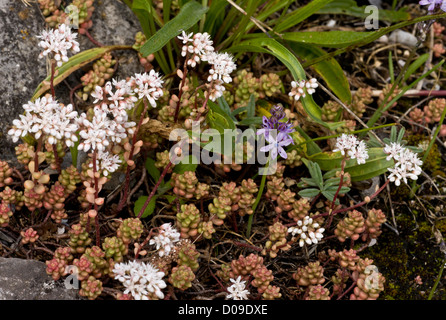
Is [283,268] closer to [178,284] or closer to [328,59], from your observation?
[178,284]

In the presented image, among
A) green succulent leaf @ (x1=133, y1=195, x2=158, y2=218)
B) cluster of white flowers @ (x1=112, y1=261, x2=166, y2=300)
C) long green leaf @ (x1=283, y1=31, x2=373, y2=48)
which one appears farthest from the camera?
long green leaf @ (x1=283, y1=31, x2=373, y2=48)

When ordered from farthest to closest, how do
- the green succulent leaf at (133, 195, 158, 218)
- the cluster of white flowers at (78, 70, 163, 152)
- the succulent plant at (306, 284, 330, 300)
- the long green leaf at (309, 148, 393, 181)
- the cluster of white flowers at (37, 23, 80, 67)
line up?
1. the long green leaf at (309, 148, 393, 181)
2. the green succulent leaf at (133, 195, 158, 218)
3. the succulent plant at (306, 284, 330, 300)
4. the cluster of white flowers at (37, 23, 80, 67)
5. the cluster of white flowers at (78, 70, 163, 152)

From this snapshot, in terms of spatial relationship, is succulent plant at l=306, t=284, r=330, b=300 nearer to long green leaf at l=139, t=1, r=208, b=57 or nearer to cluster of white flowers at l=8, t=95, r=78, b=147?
cluster of white flowers at l=8, t=95, r=78, b=147

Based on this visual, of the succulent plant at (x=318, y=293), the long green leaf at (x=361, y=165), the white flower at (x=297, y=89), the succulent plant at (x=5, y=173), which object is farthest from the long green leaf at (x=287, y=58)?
the succulent plant at (x=5, y=173)

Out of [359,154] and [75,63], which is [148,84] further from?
[359,154]

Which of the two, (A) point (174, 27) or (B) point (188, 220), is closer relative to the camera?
(B) point (188, 220)

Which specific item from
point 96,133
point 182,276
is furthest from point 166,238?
point 96,133

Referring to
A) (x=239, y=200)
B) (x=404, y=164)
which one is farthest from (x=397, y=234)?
(x=239, y=200)

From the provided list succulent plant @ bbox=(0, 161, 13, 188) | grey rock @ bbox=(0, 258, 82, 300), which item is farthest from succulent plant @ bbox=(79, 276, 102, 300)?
succulent plant @ bbox=(0, 161, 13, 188)
